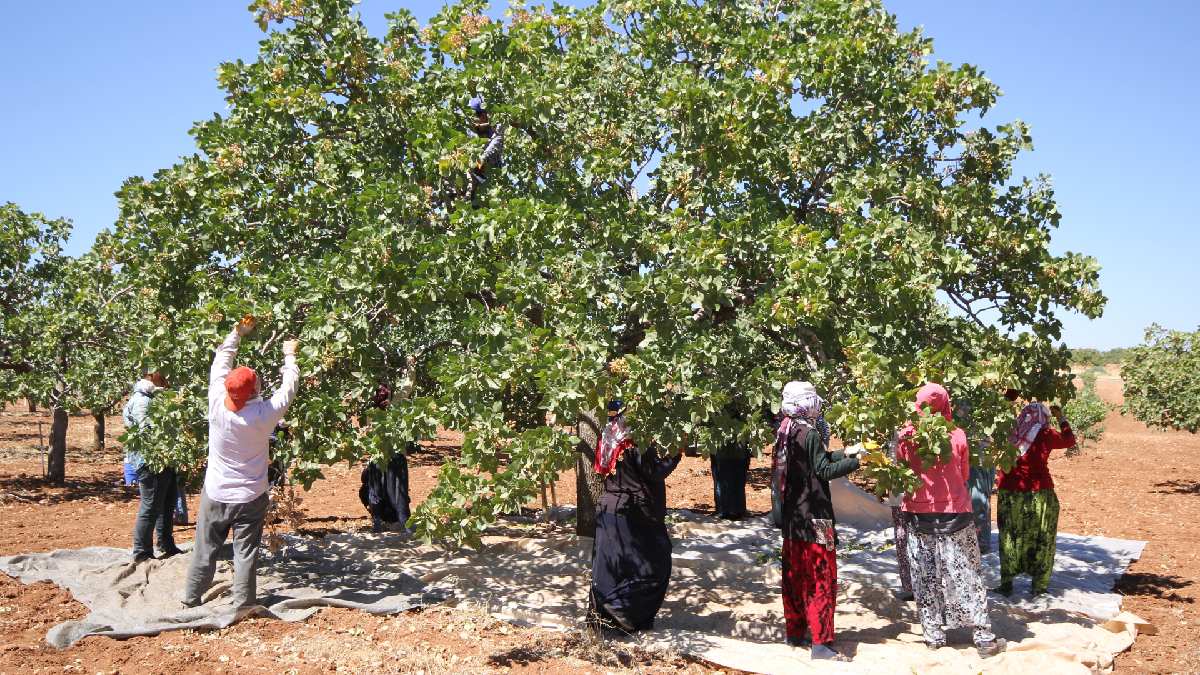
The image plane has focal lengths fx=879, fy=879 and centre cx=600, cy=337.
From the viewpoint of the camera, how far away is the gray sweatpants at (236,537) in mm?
5930

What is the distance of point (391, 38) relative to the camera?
6.67 metres

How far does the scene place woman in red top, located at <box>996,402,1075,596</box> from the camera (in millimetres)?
7133

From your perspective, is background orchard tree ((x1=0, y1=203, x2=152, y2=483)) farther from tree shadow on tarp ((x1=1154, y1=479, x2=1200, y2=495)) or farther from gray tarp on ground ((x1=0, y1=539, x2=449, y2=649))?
tree shadow on tarp ((x1=1154, y1=479, x2=1200, y2=495))

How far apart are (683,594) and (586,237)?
309cm

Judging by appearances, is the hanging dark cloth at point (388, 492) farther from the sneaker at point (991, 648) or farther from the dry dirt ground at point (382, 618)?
the sneaker at point (991, 648)

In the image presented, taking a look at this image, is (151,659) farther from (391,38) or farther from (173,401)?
(391,38)

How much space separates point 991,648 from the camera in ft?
18.6

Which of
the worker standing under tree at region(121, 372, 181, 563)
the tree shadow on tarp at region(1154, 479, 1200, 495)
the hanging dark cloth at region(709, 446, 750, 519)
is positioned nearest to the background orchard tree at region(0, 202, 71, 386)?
the worker standing under tree at region(121, 372, 181, 563)

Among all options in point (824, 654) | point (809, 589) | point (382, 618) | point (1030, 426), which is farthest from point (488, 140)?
point (1030, 426)

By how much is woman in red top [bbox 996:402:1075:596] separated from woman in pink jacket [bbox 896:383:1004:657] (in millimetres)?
1514

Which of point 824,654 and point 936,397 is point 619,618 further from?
point 936,397

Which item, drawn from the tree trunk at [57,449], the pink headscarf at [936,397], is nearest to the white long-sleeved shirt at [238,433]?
the pink headscarf at [936,397]

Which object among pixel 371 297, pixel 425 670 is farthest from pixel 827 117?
pixel 425 670

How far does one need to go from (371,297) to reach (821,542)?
333cm
